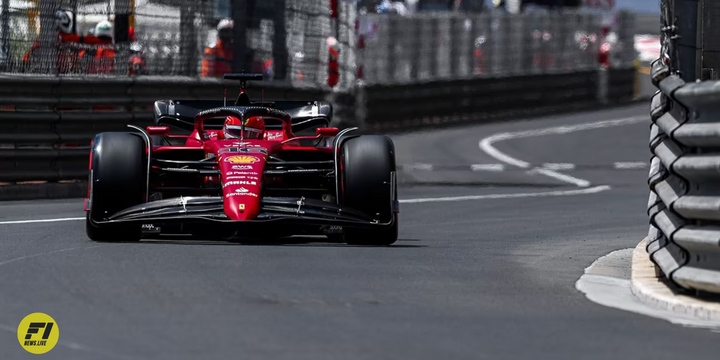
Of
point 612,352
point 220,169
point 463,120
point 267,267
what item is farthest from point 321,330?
point 463,120

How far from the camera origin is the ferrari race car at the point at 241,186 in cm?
1053

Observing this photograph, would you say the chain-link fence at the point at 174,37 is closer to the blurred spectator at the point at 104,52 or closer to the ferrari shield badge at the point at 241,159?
the blurred spectator at the point at 104,52

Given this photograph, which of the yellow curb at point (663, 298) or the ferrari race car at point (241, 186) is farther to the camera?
the ferrari race car at point (241, 186)

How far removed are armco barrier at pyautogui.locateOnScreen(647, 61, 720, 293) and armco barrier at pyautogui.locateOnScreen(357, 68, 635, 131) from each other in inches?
702

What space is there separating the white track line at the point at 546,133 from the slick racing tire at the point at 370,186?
9.14 m

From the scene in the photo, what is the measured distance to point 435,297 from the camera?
7.81 m

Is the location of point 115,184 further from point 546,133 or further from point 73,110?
point 546,133

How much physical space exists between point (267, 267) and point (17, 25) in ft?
25.2

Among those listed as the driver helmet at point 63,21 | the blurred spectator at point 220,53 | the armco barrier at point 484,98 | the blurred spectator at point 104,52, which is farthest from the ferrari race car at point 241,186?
the armco barrier at point 484,98

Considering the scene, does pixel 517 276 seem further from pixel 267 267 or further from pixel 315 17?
pixel 315 17

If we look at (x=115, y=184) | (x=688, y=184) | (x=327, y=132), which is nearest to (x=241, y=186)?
(x=115, y=184)

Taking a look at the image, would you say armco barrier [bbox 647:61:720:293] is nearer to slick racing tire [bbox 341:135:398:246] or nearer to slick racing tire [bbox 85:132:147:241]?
slick racing tire [bbox 341:135:398:246]

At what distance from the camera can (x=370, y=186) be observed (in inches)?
429

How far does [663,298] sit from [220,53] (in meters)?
11.8
